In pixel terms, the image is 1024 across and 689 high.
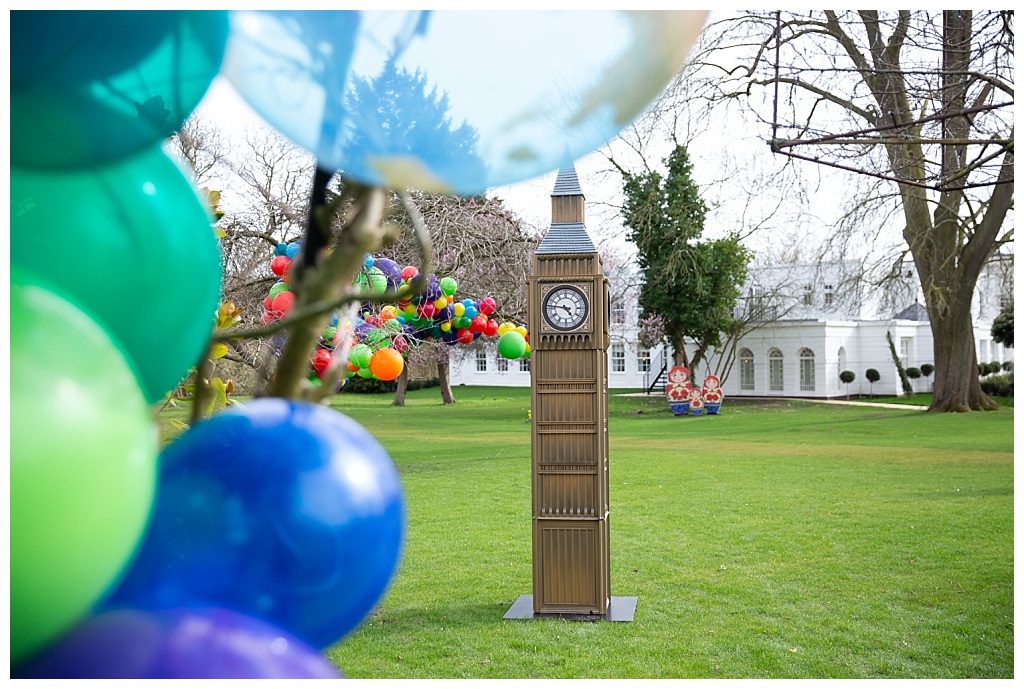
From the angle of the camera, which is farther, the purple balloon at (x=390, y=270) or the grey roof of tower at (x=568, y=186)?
the purple balloon at (x=390, y=270)

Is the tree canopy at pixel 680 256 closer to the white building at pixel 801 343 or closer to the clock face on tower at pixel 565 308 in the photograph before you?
the white building at pixel 801 343

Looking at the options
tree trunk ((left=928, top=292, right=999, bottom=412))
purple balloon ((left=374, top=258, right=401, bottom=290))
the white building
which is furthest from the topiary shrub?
purple balloon ((left=374, top=258, right=401, bottom=290))

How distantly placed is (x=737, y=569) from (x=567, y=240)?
2886 mm

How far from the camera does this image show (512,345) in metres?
8.28

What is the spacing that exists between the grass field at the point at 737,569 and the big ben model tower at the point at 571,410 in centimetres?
39

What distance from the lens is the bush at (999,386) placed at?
24641mm

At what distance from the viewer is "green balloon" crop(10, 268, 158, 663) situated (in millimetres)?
839

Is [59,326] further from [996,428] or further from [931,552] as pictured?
[996,428]

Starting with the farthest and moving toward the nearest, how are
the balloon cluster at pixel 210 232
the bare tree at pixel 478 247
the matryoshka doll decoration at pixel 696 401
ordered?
the matryoshka doll decoration at pixel 696 401, the bare tree at pixel 478 247, the balloon cluster at pixel 210 232

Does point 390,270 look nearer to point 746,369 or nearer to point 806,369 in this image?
point 806,369

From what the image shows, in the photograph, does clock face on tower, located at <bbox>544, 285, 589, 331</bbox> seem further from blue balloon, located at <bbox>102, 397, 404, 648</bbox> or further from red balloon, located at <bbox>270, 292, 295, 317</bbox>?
blue balloon, located at <bbox>102, 397, 404, 648</bbox>

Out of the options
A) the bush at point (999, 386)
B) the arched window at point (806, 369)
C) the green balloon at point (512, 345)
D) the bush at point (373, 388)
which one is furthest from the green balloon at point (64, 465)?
the bush at point (373, 388)

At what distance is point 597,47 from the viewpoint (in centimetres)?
108

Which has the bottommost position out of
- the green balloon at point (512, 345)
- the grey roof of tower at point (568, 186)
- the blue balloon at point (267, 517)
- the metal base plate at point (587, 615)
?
the metal base plate at point (587, 615)
